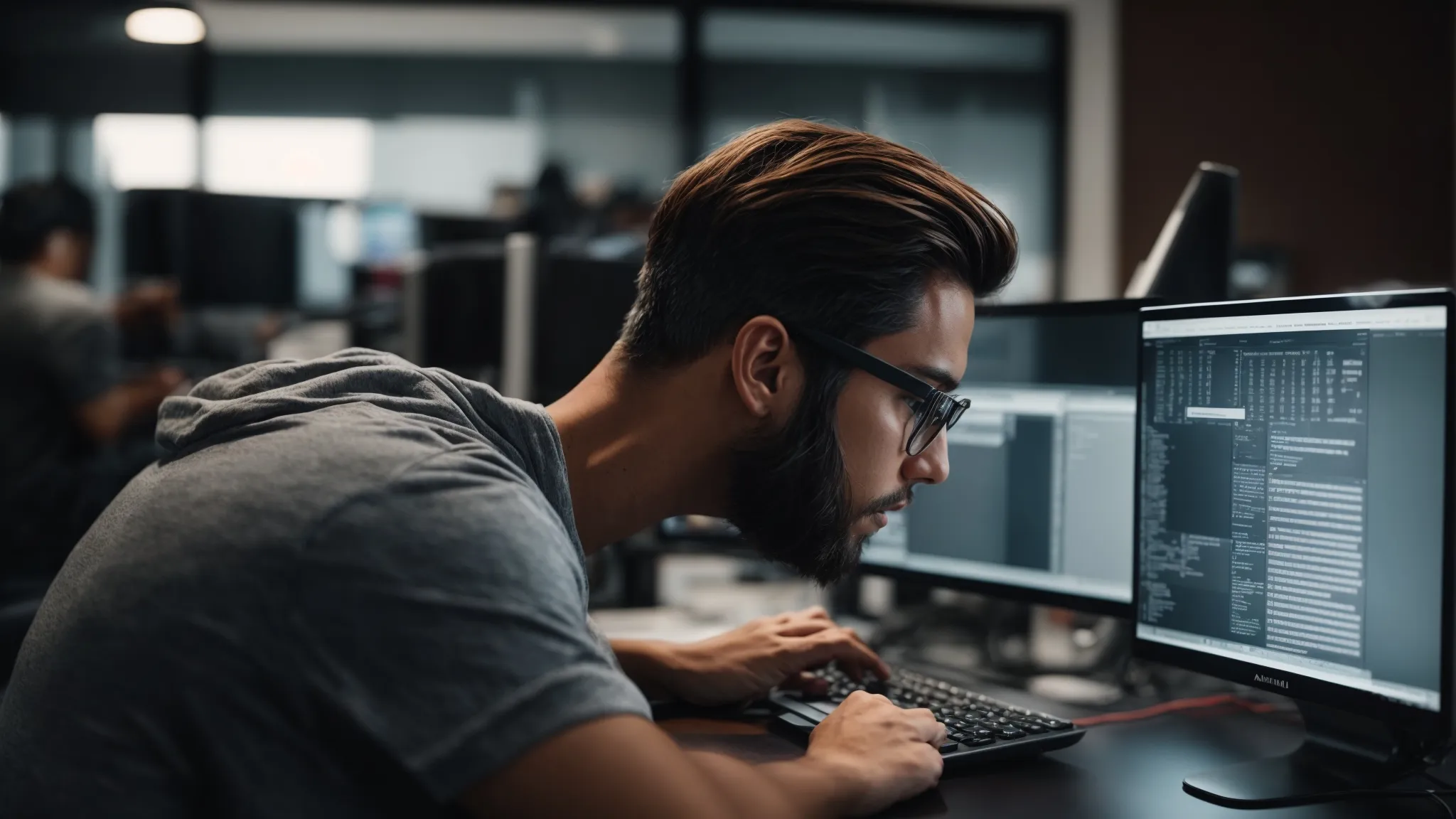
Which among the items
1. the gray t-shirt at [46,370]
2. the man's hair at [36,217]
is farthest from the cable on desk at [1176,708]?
the man's hair at [36,217]

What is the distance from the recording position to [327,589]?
64cm

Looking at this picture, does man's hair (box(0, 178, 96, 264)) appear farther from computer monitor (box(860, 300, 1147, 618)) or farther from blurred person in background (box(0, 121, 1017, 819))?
computer monitor (box(860, 300, 1147, 618))

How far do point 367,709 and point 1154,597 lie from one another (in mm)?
708

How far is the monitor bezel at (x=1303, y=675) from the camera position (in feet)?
2.59

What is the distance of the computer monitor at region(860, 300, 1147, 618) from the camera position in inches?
45.4

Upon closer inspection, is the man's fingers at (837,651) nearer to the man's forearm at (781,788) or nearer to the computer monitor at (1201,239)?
the man's forearm at (781,788)

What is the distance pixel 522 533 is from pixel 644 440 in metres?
0.31

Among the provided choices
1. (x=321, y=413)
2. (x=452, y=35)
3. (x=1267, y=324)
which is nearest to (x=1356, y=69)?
(x=452, y=35)

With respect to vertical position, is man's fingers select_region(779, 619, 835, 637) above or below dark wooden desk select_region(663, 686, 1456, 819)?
above

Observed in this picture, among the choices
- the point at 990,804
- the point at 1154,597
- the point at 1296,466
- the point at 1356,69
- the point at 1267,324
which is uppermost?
the point at 1356,69

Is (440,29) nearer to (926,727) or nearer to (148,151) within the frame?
(148,151)

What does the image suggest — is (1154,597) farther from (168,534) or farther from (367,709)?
(168,534)

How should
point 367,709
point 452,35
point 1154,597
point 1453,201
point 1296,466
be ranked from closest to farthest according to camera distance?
point 367,709 → point 1296,466 → point 1154,597 → point 1453,201 → point 452,35

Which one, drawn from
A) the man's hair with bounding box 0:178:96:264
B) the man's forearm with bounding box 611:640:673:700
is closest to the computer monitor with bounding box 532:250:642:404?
the man's forearm with bounding box 611:640:673:700
